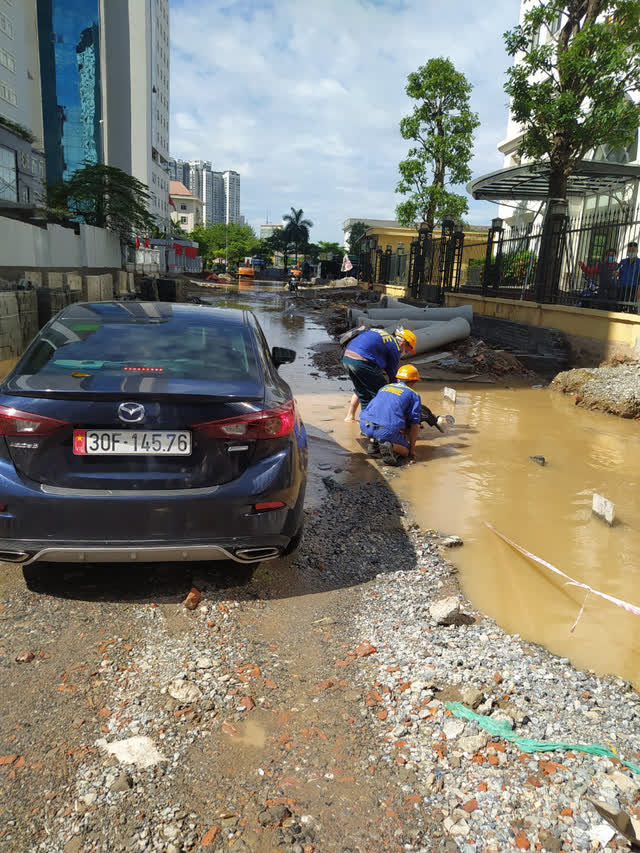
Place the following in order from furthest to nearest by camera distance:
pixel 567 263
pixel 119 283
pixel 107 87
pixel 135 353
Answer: pixel 107 87 < pixel 119 283 < pixel 567 263 < pixel 135 353

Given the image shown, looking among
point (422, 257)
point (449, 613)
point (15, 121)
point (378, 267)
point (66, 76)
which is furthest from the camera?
point (66, 76)

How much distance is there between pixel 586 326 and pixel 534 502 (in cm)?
712

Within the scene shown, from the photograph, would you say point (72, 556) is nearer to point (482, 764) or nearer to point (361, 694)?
point (361, 694)

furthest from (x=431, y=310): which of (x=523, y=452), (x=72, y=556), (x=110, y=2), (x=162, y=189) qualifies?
(x=162, y=189)

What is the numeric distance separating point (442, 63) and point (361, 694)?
96.2ft

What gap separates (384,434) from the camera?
607 cm

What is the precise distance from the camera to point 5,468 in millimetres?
2840

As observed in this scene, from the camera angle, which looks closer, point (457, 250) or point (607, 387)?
point (607, 387)

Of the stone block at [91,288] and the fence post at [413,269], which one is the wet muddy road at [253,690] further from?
the fence post at [413,269]

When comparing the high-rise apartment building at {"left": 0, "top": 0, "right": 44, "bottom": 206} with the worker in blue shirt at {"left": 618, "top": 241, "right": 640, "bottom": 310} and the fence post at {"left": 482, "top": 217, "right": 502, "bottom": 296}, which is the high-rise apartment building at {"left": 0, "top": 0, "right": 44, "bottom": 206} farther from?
the worker in blue shirt at {"left": 618, "top": 241, "right": 640, "bottom": 310}

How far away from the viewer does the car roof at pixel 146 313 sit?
12.6 feet

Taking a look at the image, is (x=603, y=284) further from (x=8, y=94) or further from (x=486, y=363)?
(x=8, y=94)

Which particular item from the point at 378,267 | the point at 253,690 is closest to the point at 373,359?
the point at 253,690

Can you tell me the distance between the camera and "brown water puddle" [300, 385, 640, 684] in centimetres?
328
